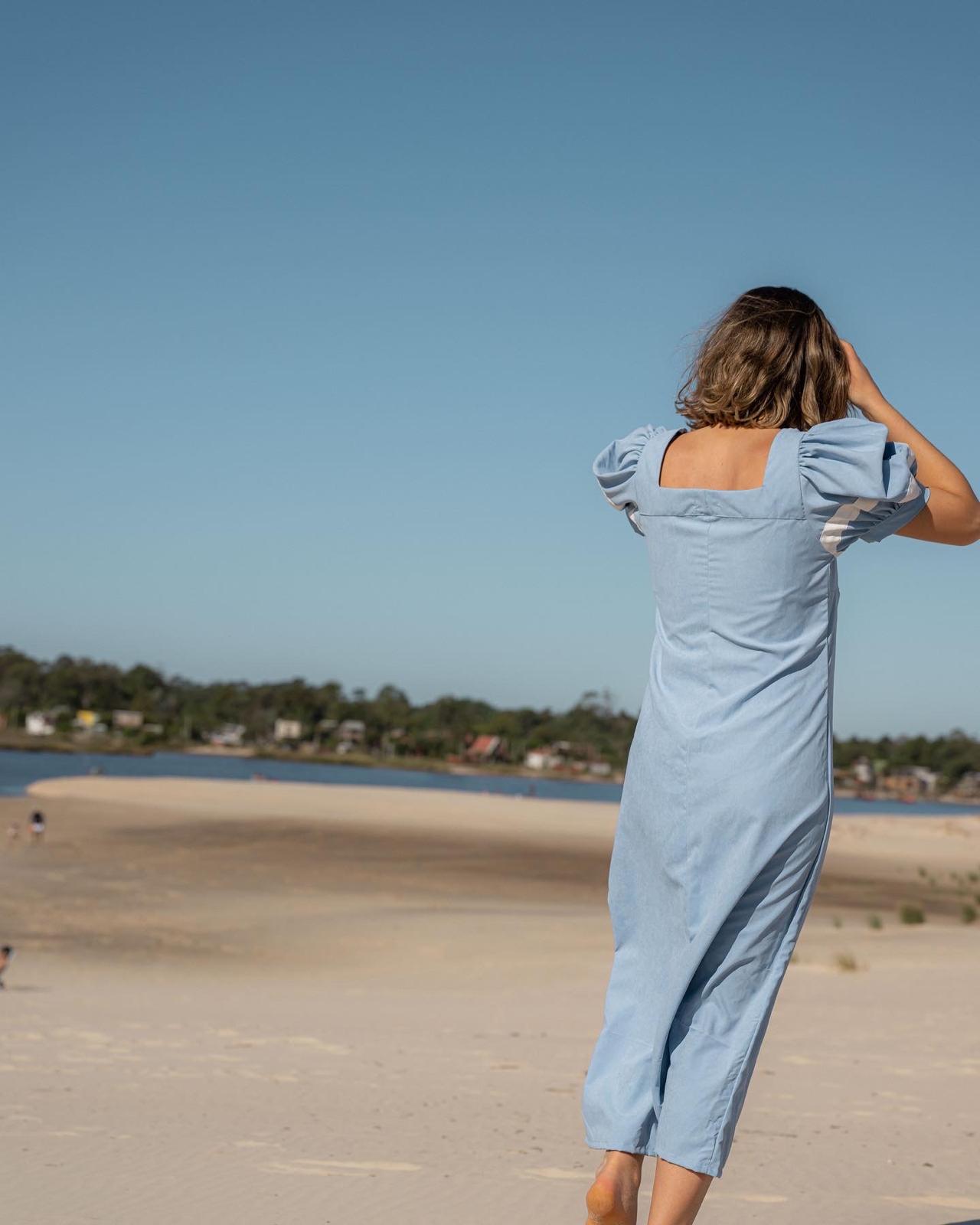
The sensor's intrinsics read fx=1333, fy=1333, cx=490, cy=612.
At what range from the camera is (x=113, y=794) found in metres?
51.7

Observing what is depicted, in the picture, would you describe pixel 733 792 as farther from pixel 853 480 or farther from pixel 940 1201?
pixel 940 1201

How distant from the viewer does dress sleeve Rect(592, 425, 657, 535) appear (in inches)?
98.7

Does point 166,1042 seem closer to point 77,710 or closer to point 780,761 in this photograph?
point 780,761

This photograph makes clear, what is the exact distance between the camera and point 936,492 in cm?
233

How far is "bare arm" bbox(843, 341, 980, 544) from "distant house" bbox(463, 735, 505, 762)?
179 m

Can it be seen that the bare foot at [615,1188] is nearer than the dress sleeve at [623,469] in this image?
Yes

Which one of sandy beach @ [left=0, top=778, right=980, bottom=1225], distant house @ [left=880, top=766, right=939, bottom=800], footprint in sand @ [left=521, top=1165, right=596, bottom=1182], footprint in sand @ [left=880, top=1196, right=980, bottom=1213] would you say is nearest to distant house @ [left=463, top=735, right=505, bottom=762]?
distant house @ [left=880, top=766, right=939, bottom=800]

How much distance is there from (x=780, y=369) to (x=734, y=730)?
66 centimetres

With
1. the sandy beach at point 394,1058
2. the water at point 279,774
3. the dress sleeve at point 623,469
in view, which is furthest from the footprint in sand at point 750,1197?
Result: the water at point 279,774

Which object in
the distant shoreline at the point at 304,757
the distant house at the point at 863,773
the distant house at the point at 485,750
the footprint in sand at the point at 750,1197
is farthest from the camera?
the distant house at the point at 863,773

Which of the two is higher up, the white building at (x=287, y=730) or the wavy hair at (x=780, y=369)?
the wavy hair at (x=780, y=369)

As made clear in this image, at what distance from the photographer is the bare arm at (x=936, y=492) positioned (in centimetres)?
233

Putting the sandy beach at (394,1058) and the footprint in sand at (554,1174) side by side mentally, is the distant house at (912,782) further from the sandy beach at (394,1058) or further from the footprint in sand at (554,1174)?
the footprint in sand at (554,1174)

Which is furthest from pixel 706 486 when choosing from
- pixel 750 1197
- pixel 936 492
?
pixel 750 1197
